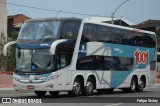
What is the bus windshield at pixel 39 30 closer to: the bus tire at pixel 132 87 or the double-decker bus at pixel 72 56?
the double-decker bus at pixel 72 56

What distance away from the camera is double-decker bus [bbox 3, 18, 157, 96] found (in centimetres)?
2167

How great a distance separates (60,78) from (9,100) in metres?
3.22

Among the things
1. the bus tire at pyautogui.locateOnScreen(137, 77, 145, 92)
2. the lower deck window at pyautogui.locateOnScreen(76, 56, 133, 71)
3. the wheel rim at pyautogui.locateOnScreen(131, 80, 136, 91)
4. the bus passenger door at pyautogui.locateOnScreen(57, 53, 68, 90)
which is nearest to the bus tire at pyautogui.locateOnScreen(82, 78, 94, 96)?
the lower deck window at pyautogui.locateOnScreen(76, 56, 133, 71)

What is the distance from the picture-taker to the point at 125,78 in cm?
2859

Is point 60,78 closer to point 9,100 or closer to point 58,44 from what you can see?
point 58,44

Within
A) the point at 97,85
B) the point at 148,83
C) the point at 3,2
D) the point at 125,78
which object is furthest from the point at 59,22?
the point at 3,2

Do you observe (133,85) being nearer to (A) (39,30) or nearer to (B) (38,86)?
(A) (39,30)

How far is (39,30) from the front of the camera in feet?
73.8

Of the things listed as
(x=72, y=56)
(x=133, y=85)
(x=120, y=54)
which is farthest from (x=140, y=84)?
(x=72, y=56)

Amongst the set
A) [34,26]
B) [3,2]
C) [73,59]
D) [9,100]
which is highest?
[3,2]

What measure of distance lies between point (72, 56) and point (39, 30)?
2.14 m

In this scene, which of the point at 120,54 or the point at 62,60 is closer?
the point at 62,60

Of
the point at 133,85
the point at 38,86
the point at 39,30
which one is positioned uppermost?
the point at 39,30

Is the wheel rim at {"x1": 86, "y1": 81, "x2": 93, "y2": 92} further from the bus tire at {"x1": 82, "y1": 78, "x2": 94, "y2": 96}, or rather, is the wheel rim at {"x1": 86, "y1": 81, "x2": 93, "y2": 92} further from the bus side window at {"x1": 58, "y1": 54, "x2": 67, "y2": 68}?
the bus side window at {"x1": 58, "y1": 54, "x2": 67, "y2": 68}
